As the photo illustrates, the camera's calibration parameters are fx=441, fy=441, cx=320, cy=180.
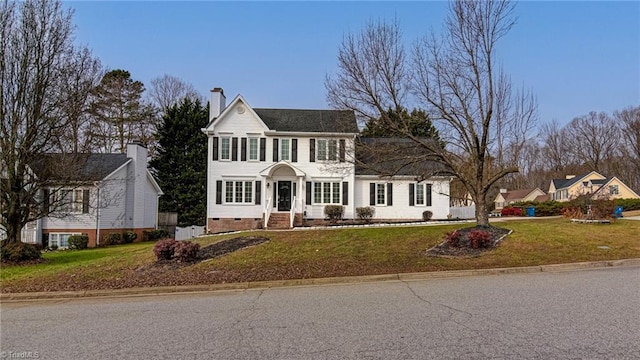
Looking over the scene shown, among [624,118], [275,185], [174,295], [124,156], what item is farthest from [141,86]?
[624,118]

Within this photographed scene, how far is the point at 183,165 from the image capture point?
40.2 m

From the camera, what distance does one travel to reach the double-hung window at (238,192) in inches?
1091

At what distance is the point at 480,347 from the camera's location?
17.3ft

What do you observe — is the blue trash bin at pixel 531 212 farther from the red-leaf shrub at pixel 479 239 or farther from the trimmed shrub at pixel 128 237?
the trimmed shrub at pixel 128 237

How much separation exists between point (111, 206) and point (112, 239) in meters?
2.19

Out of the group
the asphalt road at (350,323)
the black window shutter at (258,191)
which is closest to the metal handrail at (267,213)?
the black window shutter at (258,191)

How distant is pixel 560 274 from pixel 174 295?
9.36 metres

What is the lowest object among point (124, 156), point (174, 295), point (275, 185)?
point (174, 295)

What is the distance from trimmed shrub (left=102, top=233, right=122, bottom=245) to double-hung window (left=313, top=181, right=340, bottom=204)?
1252 cm

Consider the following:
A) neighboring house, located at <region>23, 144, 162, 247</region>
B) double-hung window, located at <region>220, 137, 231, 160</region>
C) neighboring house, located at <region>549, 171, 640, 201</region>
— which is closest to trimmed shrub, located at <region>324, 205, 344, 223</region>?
double-hung window, located at <region>220, 137, 231, 160</region>

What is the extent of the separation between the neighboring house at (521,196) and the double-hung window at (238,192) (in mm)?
51813

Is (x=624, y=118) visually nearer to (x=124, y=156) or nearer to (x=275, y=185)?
(x=275, y=185)

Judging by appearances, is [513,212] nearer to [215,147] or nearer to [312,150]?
[312,150]

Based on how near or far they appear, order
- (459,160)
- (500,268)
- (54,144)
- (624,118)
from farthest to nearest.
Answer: (624,118), (459,160), (54,144), (500,268)
